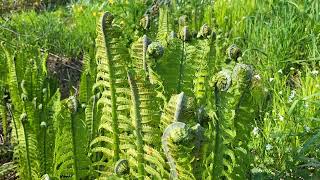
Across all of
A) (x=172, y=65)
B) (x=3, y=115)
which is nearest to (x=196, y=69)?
(x=172, y=65)

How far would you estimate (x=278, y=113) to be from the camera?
244 cm

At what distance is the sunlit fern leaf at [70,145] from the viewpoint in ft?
5.10

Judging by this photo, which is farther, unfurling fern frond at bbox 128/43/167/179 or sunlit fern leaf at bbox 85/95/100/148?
sunlit fern leaf at bbox 85/95/100/148

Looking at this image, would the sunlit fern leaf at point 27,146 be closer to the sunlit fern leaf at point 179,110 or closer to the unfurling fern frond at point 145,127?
Result: the unfurling fern frond at point 145,127

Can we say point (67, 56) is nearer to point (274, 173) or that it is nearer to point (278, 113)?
point (278, 113)

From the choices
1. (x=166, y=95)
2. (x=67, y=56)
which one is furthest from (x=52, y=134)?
(x=67, y=56)

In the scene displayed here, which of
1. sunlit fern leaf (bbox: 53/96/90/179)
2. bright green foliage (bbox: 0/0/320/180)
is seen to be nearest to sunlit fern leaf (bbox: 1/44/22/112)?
bright green foliage (bbox: 0/0/320/180)

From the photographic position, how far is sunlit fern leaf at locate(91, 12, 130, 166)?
59.6 inches

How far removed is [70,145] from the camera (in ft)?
5.18

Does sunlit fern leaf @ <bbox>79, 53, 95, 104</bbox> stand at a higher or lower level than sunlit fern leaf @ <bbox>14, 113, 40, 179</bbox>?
higher

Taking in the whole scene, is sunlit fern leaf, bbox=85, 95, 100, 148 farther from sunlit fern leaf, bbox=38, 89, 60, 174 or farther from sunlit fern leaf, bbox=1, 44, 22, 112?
sunlit fern leaf, bbox=1, 44, 22, 112

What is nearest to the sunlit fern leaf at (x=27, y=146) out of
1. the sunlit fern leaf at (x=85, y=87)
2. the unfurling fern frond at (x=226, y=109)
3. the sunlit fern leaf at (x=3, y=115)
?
the sunlit fern leaf at (x=85, y=87)

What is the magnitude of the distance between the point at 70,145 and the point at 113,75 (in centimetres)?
26

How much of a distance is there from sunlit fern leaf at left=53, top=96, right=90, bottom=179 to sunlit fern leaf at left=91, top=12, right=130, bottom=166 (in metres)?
0.08
